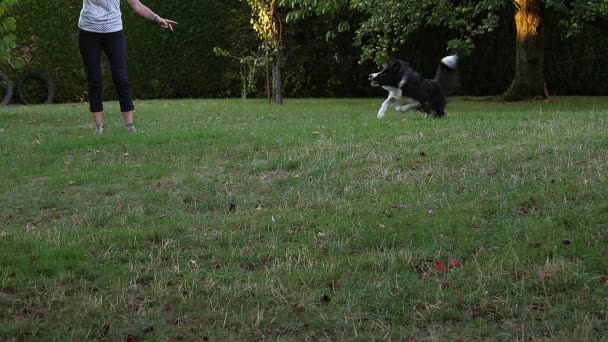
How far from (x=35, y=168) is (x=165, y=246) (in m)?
2.87

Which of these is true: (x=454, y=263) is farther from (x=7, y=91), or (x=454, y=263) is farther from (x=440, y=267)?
(x=7, y=91)

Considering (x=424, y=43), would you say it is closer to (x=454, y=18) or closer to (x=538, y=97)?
(x=538, y=97)

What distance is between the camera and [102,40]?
8.04 meters

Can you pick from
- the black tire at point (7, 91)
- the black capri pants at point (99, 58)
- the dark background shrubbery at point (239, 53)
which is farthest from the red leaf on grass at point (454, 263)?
the dark background shrubbery at point (239, 53)

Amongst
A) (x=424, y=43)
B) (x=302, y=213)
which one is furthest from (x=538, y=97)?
(x=302, y=213)

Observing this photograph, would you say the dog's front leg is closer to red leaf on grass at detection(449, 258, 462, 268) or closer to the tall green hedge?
red leaf on grass at detection(449, 258, 462, 268)

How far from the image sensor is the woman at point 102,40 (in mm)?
7922

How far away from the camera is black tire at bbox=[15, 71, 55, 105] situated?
16.1 metres

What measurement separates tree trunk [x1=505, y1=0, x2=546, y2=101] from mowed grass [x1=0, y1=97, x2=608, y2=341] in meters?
6.97

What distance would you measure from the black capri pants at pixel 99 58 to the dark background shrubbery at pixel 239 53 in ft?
31.7

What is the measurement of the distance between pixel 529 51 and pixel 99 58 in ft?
28.3

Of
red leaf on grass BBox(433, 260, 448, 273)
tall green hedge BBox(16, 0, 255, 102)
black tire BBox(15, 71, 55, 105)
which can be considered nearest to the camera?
red leaf on grass BBox(433, 260, 448, 273)

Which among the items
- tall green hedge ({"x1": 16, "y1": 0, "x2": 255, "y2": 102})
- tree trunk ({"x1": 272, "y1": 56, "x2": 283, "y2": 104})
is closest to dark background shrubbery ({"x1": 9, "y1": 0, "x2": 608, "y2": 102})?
tall green hedge ({"x1": 16, "y1": 0, "x2": 255, "y2": 102})

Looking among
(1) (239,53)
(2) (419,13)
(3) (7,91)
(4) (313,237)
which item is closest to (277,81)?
(2) (419,13)
